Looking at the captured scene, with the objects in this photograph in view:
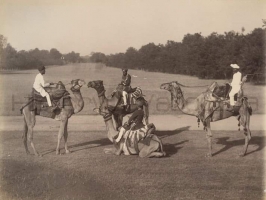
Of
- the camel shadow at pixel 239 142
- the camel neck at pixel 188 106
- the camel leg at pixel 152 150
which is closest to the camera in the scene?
the camel leg at pixel 152 150

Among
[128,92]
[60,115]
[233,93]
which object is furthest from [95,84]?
[233,93]

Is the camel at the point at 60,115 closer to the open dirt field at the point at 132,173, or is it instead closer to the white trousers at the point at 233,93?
the open dirt field at the point at 132,173

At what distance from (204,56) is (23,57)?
11.9 meters

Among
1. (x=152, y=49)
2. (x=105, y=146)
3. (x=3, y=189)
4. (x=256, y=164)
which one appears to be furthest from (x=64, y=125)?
(x=152, y=49)

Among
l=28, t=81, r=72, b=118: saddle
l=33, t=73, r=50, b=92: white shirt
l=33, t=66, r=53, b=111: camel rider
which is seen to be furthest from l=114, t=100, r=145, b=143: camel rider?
l=33, t=73, r=50, b=92: white shirt

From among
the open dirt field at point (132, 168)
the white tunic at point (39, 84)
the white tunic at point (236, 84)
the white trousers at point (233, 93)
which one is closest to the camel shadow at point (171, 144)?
the open dirt field at point (132, 168)

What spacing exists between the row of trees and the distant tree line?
2.17 metres

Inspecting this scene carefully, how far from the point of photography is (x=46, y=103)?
10812 mm

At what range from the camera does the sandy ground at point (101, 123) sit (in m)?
15.1

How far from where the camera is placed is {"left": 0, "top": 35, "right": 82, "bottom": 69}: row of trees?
41.7 ft

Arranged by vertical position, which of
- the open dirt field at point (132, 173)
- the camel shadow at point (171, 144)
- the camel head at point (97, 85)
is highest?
the camel head at point (97, 85)

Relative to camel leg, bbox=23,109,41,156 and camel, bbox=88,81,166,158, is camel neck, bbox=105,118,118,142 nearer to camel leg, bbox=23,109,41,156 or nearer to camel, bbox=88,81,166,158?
camel, bbox=88,81,166,158

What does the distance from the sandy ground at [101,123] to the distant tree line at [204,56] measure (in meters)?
2.32

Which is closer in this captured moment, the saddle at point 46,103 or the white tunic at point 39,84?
the white tunic at point 39,84
